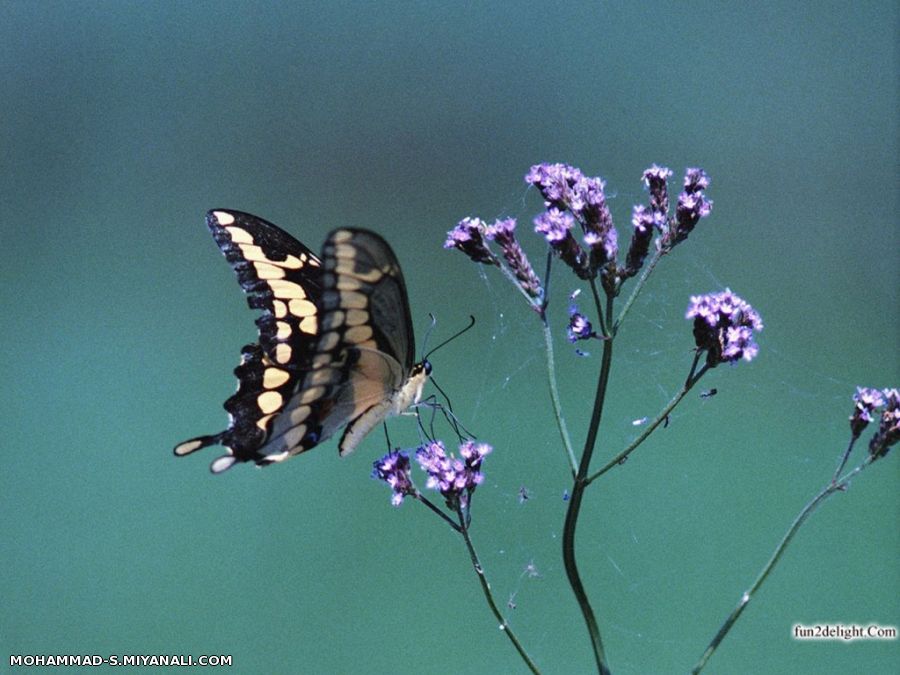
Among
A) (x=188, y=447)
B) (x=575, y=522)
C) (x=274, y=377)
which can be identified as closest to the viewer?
(x=575, y=522)

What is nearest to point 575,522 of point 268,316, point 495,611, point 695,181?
point 495,611

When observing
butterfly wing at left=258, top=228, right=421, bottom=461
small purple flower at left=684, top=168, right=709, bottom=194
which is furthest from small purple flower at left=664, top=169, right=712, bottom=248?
butterfly wing at left=258, top=228, right=421, bottom=461

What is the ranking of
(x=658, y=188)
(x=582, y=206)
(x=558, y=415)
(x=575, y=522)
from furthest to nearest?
(x=658, y=188), (x=582, y=206), (x=558, y=415), (x=575, y=522)

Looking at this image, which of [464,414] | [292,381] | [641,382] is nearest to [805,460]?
[641,382]

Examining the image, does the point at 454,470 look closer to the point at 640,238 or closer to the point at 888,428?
the point at 640,238

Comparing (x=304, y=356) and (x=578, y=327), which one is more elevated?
(x=304, y=356)

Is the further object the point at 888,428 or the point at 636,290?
the point at 888,428
